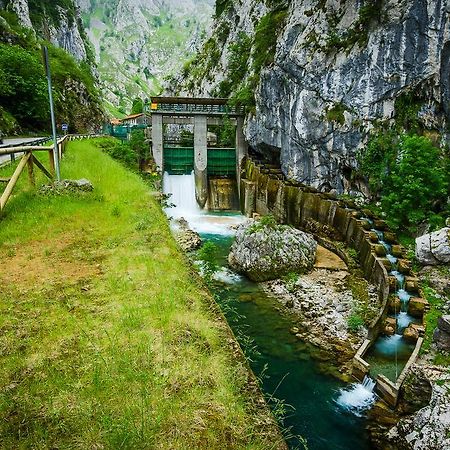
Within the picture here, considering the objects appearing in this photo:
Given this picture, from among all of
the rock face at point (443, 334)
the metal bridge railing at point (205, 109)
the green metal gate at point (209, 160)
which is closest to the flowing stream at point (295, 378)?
the rock face at point (443, 334)

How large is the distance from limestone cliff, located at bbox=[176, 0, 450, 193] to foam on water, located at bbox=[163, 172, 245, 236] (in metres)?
5.80

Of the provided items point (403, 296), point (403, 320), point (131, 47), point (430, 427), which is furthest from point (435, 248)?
point (131, 47)

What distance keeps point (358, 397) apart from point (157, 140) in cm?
2621

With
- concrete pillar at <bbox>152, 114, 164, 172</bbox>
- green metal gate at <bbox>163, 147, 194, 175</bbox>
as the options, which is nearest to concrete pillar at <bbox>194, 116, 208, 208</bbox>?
green metal gate at <bbox>163, 147, 194, 175</bbox>

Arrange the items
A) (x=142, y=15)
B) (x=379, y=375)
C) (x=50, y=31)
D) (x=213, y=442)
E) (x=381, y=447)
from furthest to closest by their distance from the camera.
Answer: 1. (x=142, y=15)
2. (x=50, y=31)
3. (x=379, y=375)
4. (x=381, y=447)
5. (x=213, y=442)

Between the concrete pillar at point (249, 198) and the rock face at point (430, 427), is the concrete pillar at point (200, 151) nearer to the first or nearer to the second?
the concrete pillar at point (249, 198)

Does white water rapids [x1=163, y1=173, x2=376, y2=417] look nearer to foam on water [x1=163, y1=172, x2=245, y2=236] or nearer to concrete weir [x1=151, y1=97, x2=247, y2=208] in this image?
foam on water [x1=163, y1=172, x2=245, y2=236]

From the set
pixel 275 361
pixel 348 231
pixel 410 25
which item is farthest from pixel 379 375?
pixel 410 25

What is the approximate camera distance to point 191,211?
28547 mm

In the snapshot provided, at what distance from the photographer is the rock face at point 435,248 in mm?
13523

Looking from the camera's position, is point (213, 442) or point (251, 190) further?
point (251, 190)

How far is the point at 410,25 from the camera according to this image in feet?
57.9

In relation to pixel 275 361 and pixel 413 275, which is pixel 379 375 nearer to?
pixel 275 361

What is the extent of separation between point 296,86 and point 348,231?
11026 millimetres
